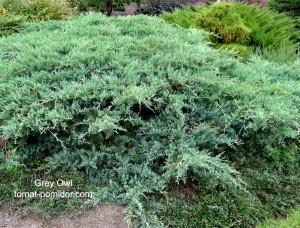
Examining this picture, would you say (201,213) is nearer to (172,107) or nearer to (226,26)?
(172,107)

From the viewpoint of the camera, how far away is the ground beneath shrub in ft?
9.39

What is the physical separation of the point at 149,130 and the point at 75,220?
3.06 ft

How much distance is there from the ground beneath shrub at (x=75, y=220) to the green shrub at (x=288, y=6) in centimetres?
678

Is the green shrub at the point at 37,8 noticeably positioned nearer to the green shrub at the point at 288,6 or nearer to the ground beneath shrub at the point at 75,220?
the ground beneath shrub at the point at 75,220

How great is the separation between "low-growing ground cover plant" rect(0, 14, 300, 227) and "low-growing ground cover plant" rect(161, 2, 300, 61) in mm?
2224

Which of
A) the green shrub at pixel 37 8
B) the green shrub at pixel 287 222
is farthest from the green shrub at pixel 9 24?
the green shrub at pixel 287 222

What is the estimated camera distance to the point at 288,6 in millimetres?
8336

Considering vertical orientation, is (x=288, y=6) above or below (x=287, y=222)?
above

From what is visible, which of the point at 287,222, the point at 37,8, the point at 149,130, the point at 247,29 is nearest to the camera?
the point at 287,222

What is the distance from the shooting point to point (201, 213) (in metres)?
3.05

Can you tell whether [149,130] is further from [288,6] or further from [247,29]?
[288,6]

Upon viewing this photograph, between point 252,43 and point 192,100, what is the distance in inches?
140

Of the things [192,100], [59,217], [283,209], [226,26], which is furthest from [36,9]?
[283,209]

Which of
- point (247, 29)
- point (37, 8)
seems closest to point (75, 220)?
point (247, 29)
